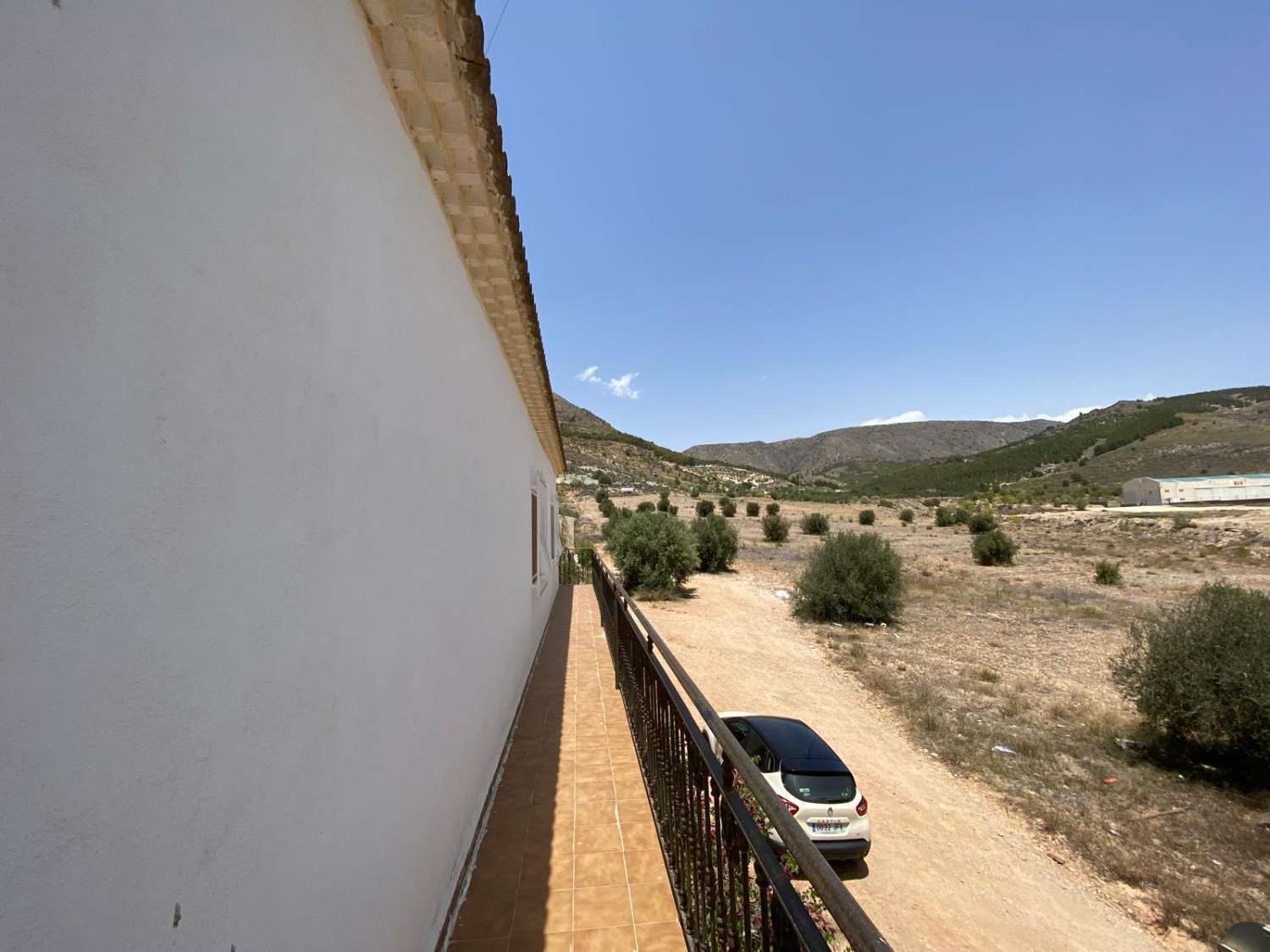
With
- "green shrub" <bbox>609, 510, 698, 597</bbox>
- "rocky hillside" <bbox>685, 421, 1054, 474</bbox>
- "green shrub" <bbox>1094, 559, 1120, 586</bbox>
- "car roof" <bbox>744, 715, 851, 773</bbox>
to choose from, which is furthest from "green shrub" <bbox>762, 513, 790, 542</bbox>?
"rocky hillside" <bbox>685, 421, 1054, 474</bbox>

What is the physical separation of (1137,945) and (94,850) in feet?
24.4

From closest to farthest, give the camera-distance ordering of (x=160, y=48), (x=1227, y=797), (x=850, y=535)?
(x=160, y=48), (x=1227, y=797), (x=850, y=535)

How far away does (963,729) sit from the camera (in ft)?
28.6

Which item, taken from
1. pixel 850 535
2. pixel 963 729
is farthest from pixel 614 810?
pixel 850 535

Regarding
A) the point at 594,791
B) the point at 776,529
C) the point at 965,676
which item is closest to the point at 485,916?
the point at 594,791

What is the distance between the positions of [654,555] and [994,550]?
14.7 m

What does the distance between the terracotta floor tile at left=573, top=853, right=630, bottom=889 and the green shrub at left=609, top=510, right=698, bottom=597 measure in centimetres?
1372

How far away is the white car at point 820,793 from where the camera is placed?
535 cm

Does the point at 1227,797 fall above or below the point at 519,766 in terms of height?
below

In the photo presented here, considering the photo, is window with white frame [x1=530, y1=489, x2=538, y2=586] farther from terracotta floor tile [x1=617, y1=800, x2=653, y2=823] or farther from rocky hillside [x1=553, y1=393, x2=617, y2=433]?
rocky hillside [x1=553, y1=393, x2=617, y2=433]

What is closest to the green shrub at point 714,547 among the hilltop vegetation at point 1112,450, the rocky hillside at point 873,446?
the hilltop vegetation at point 1112,450

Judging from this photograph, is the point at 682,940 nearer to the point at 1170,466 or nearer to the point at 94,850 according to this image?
the point at 94,850

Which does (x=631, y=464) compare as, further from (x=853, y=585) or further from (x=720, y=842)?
(x=720, y=842)

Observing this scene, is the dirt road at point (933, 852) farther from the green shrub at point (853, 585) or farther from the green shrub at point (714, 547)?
the green shrub at point (714, 547)
